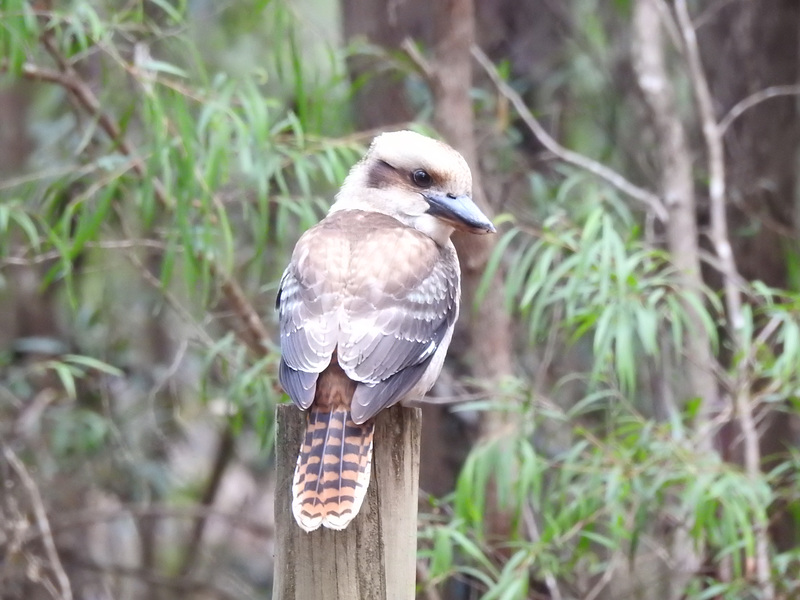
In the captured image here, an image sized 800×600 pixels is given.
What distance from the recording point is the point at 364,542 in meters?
1.94

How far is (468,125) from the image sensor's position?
13.3 feet

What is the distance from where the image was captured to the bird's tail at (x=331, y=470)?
1881 mm

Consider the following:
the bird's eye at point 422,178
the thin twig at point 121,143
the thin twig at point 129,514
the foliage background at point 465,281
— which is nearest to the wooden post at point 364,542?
the bird's eye at point 422,178

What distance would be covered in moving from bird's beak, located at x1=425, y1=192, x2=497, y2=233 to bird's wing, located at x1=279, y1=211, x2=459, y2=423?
0.08m

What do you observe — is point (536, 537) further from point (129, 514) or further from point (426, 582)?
point (129, 514)

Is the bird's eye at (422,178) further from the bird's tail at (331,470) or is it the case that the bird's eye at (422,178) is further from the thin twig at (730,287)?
the thin twig at (730,287)

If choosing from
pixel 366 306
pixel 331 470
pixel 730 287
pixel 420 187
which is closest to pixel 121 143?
pixel 420 187

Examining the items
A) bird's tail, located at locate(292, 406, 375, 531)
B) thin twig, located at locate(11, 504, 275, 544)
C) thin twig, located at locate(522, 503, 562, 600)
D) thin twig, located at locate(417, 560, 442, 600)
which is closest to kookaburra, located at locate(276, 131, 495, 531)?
bird's tail, located at locate(292, 406, 375, 531)

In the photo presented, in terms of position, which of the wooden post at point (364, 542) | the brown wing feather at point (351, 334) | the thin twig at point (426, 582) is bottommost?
the thin twig at point (426, 582)

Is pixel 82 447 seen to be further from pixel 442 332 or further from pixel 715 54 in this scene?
pixel 715 54

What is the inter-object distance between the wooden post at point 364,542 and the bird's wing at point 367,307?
0.35ft

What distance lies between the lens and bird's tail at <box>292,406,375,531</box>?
1.88 metres

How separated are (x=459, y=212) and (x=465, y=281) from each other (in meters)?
1.34

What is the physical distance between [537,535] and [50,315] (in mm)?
2803
